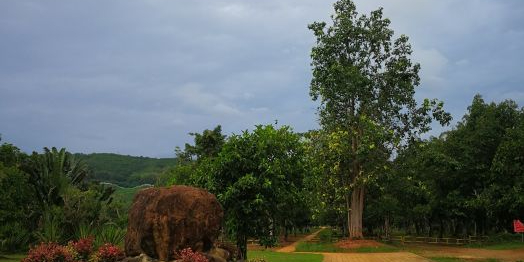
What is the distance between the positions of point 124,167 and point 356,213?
125286mm

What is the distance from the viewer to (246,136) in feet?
58.9

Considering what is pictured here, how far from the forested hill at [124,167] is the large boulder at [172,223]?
353 ft

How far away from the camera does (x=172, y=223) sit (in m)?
14.2

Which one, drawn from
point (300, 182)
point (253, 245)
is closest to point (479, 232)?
point (253, 245)

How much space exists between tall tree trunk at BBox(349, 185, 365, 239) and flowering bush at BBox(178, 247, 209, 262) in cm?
2574

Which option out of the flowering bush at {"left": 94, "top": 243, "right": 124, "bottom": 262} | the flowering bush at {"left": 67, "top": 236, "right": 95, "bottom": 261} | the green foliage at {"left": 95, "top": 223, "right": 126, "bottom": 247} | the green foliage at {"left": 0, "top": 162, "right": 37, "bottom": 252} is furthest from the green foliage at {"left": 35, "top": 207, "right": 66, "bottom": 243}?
the flowering bush at {"left": 94, "top": 243, "right": 124, "bottom": 262}

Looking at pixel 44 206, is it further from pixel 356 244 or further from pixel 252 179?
pixel 356 244

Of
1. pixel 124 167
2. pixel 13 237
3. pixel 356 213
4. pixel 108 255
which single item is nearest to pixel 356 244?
pixel 356 213

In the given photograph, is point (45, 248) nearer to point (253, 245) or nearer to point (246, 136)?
point (246, 136)

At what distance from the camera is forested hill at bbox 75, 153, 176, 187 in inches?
5113

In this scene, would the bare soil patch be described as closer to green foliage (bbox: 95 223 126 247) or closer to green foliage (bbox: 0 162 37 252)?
green foliage (bbox: 95 223 126 247)

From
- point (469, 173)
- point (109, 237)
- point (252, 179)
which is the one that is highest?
point (469, 173)

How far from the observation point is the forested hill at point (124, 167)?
426 ft

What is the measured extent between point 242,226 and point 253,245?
32.5 meters
